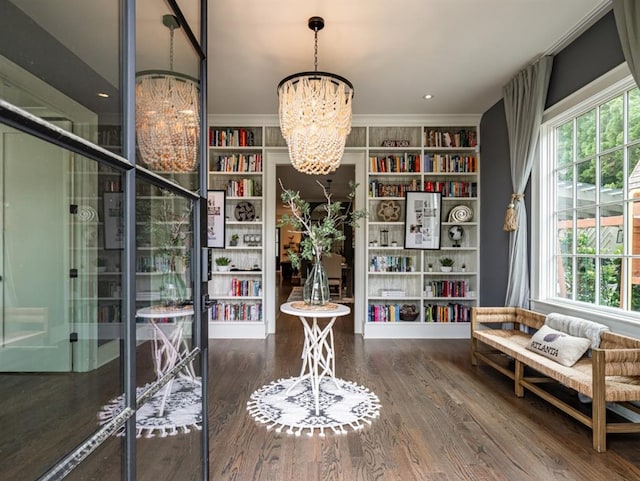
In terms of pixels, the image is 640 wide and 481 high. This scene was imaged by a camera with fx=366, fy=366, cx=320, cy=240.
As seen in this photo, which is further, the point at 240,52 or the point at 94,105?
the point at 240,52

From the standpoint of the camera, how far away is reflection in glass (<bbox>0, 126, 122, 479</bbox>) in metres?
0.73

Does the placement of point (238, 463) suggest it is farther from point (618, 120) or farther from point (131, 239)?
point (618, 120)

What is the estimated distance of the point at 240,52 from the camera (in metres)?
3.21

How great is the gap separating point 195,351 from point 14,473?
0.92 meters

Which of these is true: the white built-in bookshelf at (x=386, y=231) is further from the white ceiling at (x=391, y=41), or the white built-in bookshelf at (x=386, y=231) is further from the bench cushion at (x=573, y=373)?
the bench cushion at (x=573, y=373)

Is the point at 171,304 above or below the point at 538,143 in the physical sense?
below

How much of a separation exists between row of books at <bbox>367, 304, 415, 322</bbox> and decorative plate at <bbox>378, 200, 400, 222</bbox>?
1177 mm

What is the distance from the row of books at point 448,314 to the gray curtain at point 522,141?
114 cm

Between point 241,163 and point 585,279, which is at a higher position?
point 241,163

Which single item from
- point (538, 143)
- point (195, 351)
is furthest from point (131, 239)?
point (538, 143)

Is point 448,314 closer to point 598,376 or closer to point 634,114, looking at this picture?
point 598,376

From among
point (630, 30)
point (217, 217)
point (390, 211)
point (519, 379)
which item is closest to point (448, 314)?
point (390, 211)

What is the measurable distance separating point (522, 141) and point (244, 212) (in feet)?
11.0

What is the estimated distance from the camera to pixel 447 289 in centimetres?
487
